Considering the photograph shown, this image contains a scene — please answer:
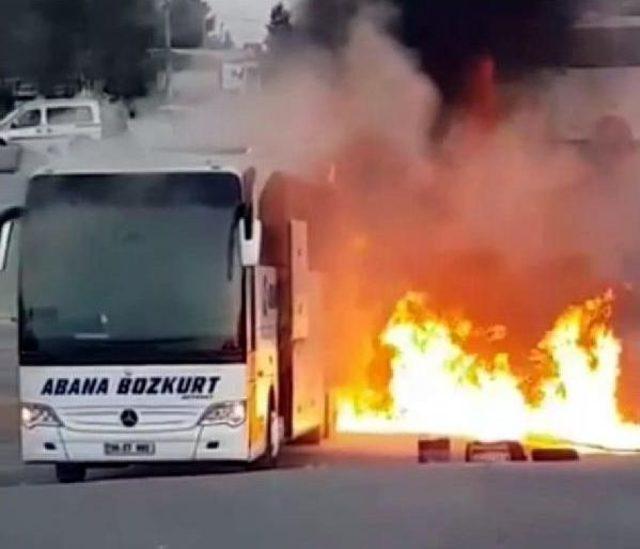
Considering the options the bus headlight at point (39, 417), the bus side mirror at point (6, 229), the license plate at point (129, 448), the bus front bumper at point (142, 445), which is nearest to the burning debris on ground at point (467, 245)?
the bus side mirror at point (6, 229)

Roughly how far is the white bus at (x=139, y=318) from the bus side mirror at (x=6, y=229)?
2 cm

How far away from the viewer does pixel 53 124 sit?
27.4 meters

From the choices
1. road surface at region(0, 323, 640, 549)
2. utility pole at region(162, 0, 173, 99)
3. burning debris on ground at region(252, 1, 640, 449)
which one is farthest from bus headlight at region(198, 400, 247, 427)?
burning debris on ground at region(252, 1, 640, 449)

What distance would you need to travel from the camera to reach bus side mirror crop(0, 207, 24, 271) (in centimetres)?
1712

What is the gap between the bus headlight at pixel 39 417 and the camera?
55.9 ft

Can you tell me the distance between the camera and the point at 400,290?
21516mm

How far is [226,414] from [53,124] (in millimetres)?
11004

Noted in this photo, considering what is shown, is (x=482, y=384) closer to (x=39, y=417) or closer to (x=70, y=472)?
(x=70, y=472)

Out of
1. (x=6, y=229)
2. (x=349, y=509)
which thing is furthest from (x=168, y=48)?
(x=349, y=509)

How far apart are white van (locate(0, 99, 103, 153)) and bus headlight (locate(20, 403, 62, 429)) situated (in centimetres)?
258

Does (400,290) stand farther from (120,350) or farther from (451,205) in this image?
(120,350)

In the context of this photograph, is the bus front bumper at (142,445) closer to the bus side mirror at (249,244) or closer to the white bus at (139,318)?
the white bus at (139,318)

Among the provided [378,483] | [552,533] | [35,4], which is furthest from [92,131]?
[552,533]

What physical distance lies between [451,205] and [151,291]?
5279mm
